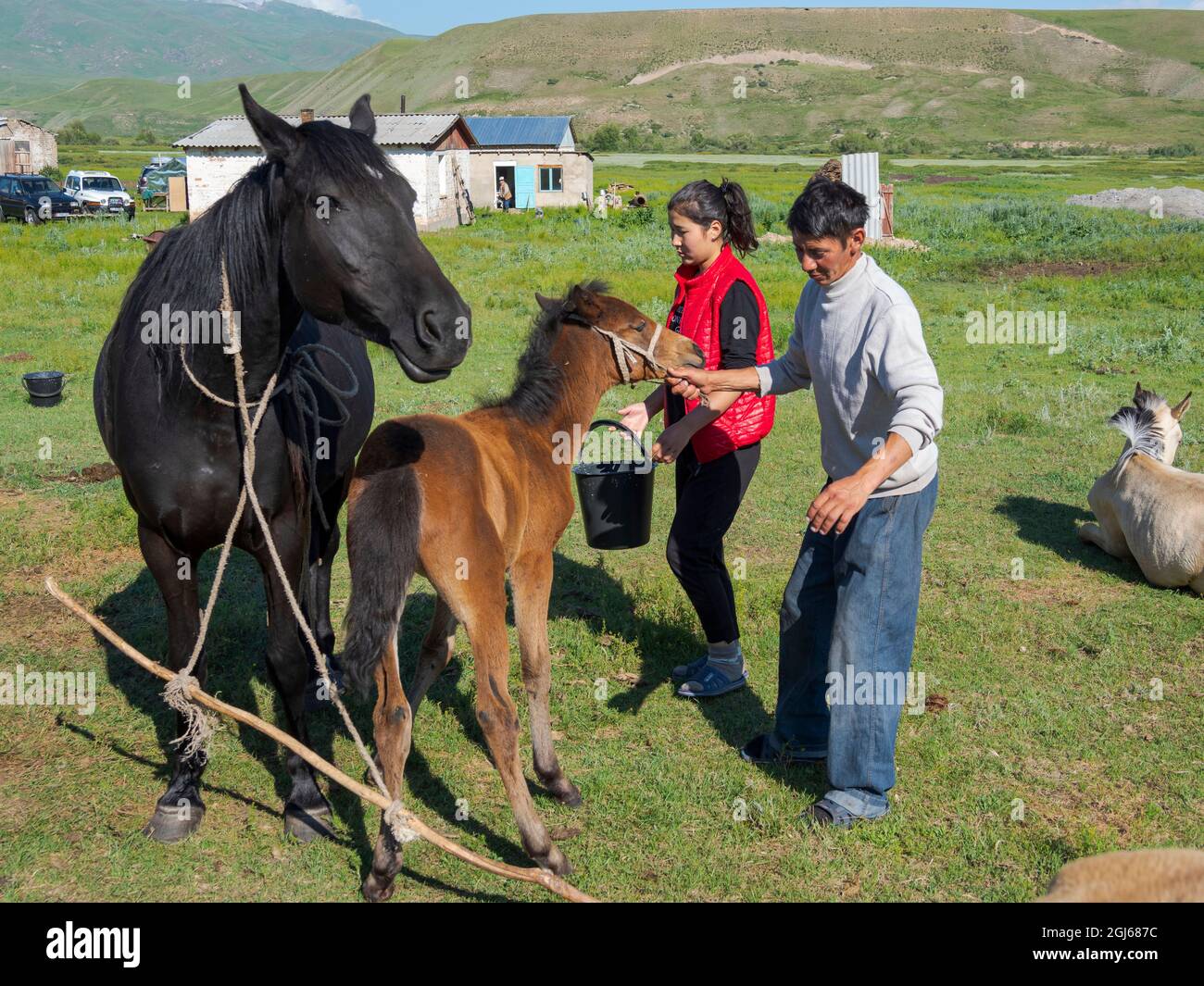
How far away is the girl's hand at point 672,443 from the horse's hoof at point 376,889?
2398mm

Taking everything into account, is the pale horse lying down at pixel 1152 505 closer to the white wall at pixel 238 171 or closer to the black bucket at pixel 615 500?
the black bucket at pixel 615 500

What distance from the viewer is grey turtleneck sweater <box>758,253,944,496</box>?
12.8ft

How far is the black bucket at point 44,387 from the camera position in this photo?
37.6 feet

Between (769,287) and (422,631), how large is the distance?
15.7 m

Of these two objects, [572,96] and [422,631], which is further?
[572,96]

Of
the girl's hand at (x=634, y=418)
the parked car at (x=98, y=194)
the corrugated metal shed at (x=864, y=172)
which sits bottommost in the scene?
the girl's hand at (x=634, y=418)

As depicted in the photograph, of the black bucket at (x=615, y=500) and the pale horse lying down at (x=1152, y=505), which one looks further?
the pale horse lying down at (x=1152, y=505)

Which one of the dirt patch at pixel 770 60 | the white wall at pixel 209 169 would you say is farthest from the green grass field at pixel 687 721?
the dirt patch at pixel 770 60

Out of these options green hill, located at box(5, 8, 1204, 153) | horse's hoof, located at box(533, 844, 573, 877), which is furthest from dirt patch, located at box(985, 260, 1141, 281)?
green hill, located at box(5, 8, 1204, 153)

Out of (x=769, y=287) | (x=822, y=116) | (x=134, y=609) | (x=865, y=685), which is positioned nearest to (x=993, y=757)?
(x=865, y=685)

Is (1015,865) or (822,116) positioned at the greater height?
(822,116)

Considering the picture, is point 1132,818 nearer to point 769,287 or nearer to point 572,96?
point 769,287

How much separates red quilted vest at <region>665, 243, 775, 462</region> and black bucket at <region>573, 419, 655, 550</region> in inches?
16.0

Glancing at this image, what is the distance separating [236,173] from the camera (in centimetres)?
3934
